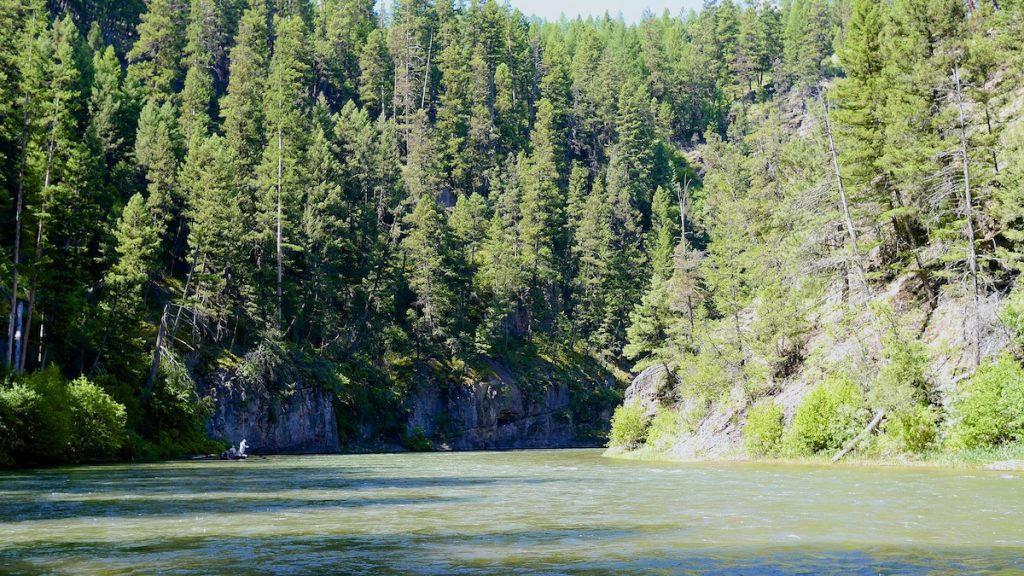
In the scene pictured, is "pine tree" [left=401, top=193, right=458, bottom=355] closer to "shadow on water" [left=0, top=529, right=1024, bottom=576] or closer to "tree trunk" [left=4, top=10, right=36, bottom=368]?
"tree trunk" [left=4, top=10, right=36, bottom=368]

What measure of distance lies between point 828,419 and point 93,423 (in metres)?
32.9

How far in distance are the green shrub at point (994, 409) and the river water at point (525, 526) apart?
3.43 metres

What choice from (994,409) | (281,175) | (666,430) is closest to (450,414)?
(281,175)

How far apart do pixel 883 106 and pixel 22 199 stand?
4169cm

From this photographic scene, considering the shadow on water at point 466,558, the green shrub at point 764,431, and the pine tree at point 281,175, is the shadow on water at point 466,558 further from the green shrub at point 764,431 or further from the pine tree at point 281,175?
the pine tree at point 281,175

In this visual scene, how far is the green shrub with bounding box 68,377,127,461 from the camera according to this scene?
127 feet

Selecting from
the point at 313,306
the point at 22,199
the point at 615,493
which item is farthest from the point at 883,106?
the point at 313,306

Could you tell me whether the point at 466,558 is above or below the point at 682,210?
below

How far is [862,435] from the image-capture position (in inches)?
1315

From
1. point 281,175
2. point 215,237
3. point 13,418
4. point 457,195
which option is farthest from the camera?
point 457,195

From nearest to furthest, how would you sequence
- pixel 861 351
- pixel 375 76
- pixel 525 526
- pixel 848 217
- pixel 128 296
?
1. pixel 525 526
2. pixel 861 351
3. pixel 848 217
4. pixel 128 296
5. pixel 375 76

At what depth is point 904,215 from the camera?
128ft

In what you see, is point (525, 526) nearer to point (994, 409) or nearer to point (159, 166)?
point (994, 409)

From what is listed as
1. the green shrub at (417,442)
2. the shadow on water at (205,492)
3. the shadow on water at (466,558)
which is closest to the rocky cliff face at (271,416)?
the green shrub at (417,442)
